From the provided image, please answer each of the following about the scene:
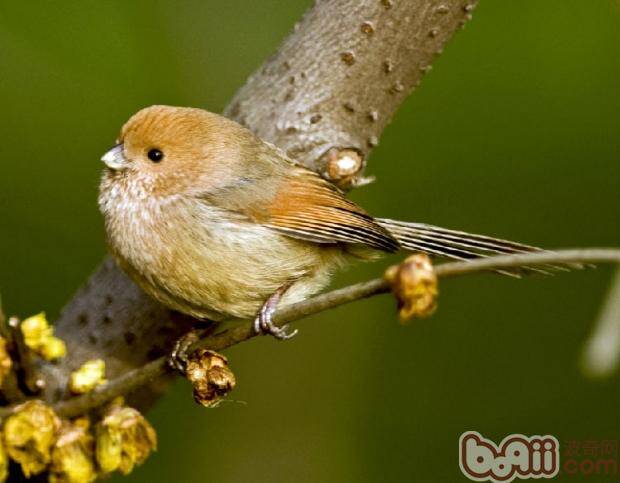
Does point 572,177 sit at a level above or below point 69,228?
above

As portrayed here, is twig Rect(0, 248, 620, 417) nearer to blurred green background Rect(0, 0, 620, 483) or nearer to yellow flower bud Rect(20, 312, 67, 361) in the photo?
yellow flower bud Rect(20, 312, 67, 361)

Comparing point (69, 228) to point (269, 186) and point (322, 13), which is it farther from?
point (322, 13)

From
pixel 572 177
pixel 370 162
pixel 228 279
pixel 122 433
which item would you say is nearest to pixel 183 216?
pixel 228 279

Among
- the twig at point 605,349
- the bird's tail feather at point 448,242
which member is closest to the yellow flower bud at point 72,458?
the bird's tail feather at point 448,242

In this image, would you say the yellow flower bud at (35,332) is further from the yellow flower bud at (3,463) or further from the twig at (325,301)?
the yellow flower bud at (3,463)

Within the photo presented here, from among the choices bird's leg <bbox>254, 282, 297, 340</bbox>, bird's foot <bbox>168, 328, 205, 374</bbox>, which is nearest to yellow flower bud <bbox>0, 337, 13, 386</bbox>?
bird's foot <bbox>168, 328, 205, 374</bbox>

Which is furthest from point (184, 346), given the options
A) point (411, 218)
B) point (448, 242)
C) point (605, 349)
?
point (605, 349)

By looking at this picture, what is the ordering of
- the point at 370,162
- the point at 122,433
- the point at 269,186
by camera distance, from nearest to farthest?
the point at 122,433, the point at 269,186, the point at 370,162
